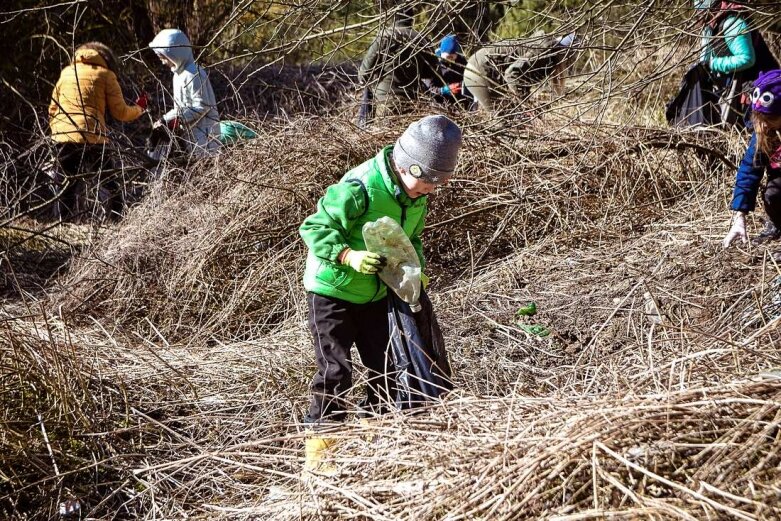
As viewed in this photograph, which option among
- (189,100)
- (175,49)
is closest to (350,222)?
(175,49)

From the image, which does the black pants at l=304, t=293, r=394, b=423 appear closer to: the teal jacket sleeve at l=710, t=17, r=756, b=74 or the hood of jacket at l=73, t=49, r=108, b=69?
the teal jacket sleeve at l=710, t=17, r=756, b=74

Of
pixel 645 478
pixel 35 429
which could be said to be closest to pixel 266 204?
pixel 35 429

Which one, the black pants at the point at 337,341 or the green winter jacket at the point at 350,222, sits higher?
the green winter jacket at the point at 350,222

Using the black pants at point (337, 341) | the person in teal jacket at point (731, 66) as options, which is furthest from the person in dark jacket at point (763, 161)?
the black pants at point (337, 341)

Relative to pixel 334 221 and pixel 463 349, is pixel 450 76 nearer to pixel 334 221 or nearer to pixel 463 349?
pixel 463 349

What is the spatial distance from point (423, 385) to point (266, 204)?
2.73 m

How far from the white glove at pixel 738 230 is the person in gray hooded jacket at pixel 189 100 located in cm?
347

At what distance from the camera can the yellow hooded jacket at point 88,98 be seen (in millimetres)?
6348

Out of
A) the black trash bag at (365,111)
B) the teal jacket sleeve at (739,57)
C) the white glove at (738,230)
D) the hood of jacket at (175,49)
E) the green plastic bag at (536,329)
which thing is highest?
the hood of jacket at (175,49)

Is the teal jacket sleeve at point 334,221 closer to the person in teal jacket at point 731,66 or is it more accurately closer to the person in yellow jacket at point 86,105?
the person in teal jacket at point 731,66

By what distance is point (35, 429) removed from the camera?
3.28 metres

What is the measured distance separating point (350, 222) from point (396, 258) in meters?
0.21

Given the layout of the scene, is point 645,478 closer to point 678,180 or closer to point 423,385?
point 423,385

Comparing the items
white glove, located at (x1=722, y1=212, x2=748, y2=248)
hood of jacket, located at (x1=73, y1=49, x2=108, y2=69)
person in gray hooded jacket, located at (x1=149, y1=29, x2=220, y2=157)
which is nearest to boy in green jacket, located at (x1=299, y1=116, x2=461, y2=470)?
white glove, located at (x1=722, y1=212, x2=748, y2=248)
